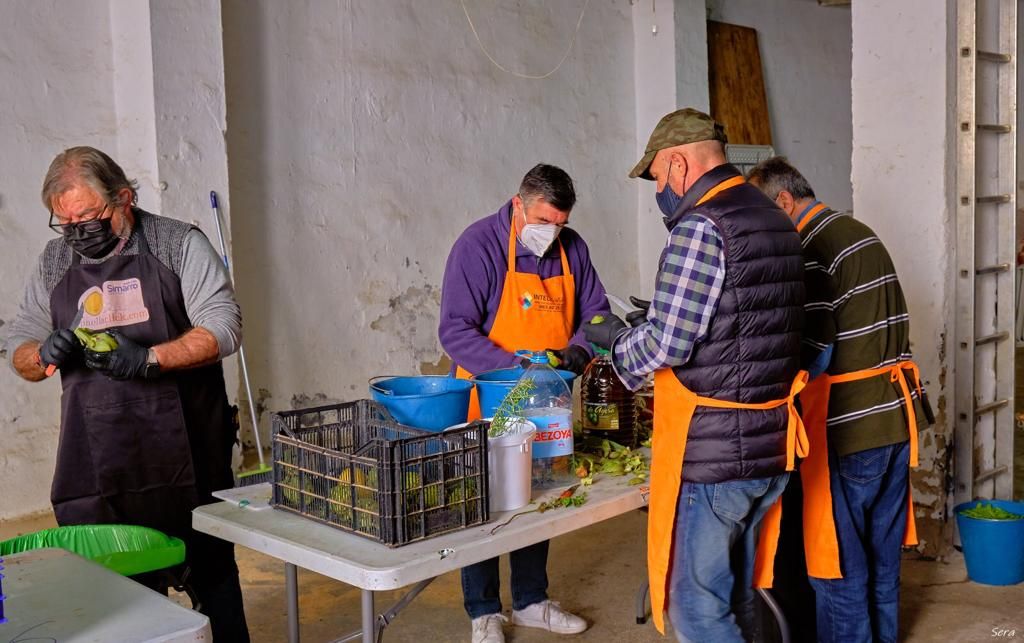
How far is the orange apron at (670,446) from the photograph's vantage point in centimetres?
290

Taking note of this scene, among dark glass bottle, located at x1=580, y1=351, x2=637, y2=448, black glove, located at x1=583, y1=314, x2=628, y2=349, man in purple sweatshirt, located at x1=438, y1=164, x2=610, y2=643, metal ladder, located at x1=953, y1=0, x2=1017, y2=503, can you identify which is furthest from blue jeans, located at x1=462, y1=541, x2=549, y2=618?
metal ladder, located at x1=953, y1=0, x2=1017, y2=503

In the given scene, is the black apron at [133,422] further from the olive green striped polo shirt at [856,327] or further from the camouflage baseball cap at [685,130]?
the olive green striped polo shirt at [856,327]

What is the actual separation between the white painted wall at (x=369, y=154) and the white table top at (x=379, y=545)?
11.5 feet

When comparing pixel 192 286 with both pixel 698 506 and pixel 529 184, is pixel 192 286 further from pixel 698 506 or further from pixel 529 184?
pixel 698 506

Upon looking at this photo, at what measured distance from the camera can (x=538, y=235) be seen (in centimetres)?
394

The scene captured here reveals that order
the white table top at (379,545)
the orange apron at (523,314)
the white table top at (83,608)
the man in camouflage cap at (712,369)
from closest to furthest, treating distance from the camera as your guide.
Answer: the white table top at (83,608) → the white table top at (379,545) → the man in camouflage cap at (712,369) → the orange apron at (523,314)

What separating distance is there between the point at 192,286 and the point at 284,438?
2.64ft

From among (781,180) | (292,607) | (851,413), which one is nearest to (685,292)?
(851,413)

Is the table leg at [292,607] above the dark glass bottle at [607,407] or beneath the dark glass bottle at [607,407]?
beneath

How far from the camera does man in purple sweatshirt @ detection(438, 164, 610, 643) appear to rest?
386cm

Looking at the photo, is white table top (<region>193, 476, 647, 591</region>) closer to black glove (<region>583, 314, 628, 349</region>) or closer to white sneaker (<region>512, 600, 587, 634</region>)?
black glove (<region>583, 314, 628, 349</region>)

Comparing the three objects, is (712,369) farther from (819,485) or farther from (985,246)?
(985,246)

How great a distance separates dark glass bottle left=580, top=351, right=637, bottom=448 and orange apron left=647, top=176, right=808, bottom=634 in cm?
59

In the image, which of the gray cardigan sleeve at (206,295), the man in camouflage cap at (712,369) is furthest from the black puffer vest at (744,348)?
the gray cardigan sleeve at (206,295)
